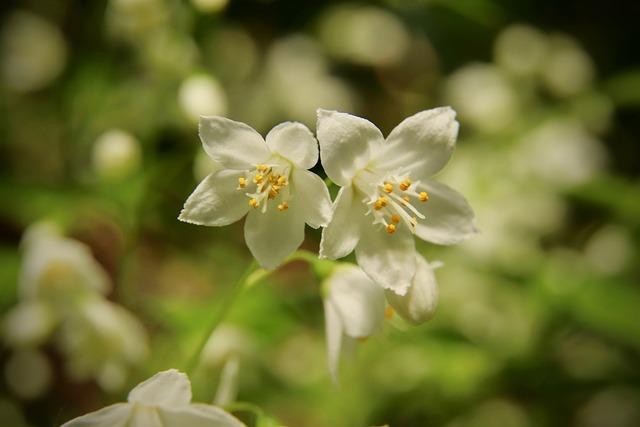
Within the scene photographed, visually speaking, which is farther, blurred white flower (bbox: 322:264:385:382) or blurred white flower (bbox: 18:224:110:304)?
blurred white flower (bbox: 18:224:110:304)

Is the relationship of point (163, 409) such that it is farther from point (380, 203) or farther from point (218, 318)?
point (380, 203)

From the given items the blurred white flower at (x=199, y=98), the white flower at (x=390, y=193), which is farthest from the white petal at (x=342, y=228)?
the blurred white flower at (x=199, y=98)

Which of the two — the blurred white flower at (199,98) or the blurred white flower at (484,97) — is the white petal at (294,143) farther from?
the blurred white flower at (484,97)

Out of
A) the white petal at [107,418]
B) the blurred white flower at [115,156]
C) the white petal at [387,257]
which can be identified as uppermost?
the white petal at [387,257]


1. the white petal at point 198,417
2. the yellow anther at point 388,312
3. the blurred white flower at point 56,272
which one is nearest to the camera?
the white petal at point 198,417

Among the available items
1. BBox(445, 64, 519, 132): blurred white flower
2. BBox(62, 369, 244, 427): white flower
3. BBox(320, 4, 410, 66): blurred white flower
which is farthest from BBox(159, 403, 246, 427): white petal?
BBox(320, 4, 410, 66): blurred white flower

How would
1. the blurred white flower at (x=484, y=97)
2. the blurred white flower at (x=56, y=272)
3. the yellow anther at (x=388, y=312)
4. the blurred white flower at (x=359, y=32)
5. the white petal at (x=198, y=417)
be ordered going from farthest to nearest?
the blurred white flower at (x=359, y=32) < the blurred white flower at (x=484, y=97) < the blurred white flower at (x=56, y=272) < the yellow anther at (x=388, y=312) < the white petal at (x=198, y=417)

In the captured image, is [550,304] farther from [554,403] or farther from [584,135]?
[584,135]

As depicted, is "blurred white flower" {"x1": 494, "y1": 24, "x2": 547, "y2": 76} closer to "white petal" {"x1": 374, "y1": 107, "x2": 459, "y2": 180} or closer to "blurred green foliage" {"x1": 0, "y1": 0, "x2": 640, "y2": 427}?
"blurred green foliage" {"x1": 0, "y1": 0, "x2": 640, "y2": 427}
